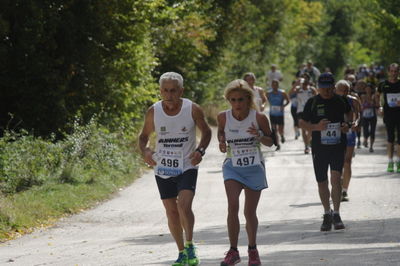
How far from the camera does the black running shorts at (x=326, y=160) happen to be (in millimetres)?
11836

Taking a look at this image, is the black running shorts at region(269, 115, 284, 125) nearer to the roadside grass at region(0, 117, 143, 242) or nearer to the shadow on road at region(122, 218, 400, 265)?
the roadside grass at region(0, 117, 143, 242)

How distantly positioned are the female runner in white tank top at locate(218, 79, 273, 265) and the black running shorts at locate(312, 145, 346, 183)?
2772 millimetres

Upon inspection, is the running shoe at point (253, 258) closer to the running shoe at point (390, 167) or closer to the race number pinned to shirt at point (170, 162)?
the race number pinned to shirt at point (170, 162)

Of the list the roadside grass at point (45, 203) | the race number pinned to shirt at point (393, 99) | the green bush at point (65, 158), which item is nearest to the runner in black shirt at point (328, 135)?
the roadside grass at point (45, 203)

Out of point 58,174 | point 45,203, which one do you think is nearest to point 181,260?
point 45,203

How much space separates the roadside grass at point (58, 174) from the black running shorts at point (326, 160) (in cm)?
396

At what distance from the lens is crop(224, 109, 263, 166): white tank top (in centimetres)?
914

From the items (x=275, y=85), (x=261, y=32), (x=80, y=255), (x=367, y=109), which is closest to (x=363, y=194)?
(x=80, y=255)

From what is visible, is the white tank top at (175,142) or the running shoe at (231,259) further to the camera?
the white tank top at (175,142)

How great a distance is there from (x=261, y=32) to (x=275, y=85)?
19899 mm

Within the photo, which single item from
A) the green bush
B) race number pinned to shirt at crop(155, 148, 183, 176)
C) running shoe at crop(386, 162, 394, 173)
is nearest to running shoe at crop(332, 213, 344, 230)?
race number pinned to shirt at crop(155, 148, 183, 176)

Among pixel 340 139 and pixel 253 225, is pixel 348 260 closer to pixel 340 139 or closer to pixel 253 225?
pixel 253 225

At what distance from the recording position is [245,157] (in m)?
9.12

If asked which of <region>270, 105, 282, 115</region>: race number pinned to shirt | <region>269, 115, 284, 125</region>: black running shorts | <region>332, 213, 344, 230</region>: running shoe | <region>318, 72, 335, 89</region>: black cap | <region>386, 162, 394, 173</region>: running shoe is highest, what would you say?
<region>318, 72, 335, 89</region>: black cap
